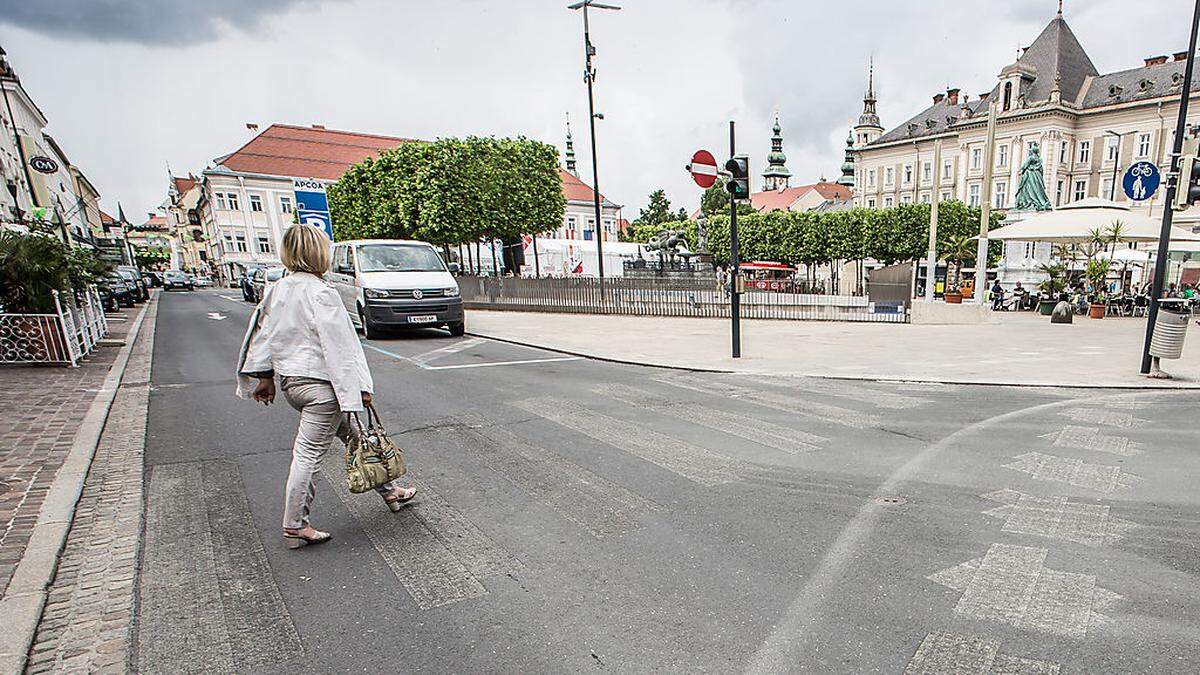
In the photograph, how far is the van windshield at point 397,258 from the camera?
41.9ft

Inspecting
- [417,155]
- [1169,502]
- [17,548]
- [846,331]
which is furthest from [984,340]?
[417,155]

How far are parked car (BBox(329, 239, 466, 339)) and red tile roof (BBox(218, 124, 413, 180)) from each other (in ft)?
159

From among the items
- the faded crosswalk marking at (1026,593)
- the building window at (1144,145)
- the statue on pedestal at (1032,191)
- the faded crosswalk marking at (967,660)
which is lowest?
the faded crosswalk marking at (1026,593)

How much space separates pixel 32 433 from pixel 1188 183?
1390 centimetres

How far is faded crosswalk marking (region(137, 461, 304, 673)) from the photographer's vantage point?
2.40 m

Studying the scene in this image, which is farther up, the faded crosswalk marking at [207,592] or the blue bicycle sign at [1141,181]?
the blue bicycle sign at [1141,181]

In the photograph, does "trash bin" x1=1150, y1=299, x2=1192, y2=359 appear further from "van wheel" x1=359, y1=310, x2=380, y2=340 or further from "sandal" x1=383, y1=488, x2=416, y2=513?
"van wheel" x1=359, y1=310, x2=380, y2=340

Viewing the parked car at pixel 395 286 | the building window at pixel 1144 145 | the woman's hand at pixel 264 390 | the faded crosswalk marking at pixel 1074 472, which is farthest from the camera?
the building window at pixel 1144 145

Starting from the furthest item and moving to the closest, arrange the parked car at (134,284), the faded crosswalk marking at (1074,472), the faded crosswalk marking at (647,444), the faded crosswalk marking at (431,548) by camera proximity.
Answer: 1. the parked car at (134,284)
2. the faded crosswalk marking at (647,444)
3. the faded crosswalk marking at (1074,472)
4. the faded crosswalk marking at (431,548)

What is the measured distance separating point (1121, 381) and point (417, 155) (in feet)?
83.5

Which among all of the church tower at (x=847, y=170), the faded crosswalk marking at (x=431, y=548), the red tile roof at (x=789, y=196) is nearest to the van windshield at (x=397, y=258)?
the faded crosswalk marking at (x=431, y=548)

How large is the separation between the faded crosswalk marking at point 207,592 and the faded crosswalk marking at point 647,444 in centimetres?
281

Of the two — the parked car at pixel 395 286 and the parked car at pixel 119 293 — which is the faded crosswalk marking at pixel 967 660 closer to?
the parked car at pixel 395 286

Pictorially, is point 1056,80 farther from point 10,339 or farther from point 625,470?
point 10,339
